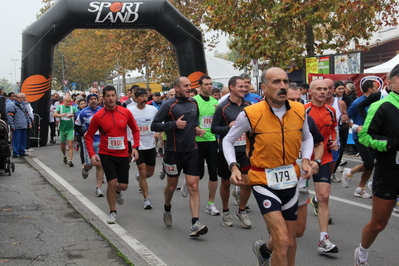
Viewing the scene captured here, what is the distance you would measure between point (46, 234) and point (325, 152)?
356cm

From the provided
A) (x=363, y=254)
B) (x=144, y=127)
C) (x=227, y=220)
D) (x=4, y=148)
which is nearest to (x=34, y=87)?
(x=4, y=148)

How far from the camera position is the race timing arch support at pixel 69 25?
18625 mm

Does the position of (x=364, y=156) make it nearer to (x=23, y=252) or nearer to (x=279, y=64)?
(x=23, y=252)

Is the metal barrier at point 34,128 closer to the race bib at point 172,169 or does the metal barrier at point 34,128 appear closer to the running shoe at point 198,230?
the race bib at point 172,169

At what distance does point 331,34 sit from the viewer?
2188 cm

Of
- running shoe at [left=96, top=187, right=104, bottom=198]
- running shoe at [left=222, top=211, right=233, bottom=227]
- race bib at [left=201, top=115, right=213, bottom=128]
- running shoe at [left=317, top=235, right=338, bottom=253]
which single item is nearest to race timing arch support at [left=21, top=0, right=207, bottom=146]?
running shoe at [left=96, top=187, right=104, bottom=198]

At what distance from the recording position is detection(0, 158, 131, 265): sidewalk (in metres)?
5.90

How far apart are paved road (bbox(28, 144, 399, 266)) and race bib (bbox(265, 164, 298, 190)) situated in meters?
1.56

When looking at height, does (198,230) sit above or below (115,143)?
below

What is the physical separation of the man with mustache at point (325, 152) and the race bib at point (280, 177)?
70.0 inches

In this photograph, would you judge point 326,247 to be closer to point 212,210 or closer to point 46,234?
point 212,210

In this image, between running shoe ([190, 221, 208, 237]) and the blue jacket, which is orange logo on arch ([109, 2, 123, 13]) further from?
running shoe ([190, 221, 208, 237])

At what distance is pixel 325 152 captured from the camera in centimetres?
657

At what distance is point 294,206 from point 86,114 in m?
6.88
